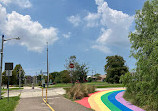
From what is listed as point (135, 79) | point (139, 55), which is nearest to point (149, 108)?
point (135, 79)

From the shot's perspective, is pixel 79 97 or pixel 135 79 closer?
pixel 135 79

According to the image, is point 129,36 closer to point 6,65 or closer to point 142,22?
point 142,22

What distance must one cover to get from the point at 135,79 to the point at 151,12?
4.18 metres

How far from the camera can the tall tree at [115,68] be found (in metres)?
58.0

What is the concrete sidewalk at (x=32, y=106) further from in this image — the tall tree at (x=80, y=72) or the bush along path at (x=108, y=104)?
the tall tree at (x=80, y=72)

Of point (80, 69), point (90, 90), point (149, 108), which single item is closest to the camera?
point (149, 108)

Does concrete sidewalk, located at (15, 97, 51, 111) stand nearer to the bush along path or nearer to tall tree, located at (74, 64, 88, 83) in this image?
the bush along path

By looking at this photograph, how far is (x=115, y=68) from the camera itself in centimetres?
5834

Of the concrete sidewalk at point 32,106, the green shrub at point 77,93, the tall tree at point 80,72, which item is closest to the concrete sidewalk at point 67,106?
the concrete sidewalk at point 32,106

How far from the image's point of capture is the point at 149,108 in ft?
29.6

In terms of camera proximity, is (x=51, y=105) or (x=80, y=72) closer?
(x=51, y=105)

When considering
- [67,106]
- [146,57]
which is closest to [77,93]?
[67,106]

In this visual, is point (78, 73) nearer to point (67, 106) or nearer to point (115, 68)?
point (67, 106)

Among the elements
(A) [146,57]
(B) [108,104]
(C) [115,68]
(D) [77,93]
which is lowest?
(B) [108,104]
